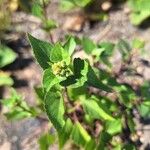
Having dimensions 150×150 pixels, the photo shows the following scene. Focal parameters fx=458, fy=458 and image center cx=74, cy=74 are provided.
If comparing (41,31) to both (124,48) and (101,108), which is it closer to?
(124,48)

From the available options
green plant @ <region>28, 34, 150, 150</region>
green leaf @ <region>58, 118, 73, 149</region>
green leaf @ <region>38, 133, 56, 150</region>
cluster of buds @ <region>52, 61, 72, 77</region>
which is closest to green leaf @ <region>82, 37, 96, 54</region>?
green plant @ <region>28, 34, 150, 150</region>

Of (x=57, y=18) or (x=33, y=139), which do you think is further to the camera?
(x=57, y=18)

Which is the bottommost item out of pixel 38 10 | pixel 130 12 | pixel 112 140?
pixel 112 140

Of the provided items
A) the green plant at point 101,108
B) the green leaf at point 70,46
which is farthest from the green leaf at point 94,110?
the green leaf at point 70,46

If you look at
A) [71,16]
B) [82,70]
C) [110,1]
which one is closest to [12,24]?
[71,16]

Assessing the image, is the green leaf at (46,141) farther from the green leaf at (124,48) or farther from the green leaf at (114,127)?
the green leaf at (124,48)

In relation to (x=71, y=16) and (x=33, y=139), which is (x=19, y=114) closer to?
(x=33, y=139)
